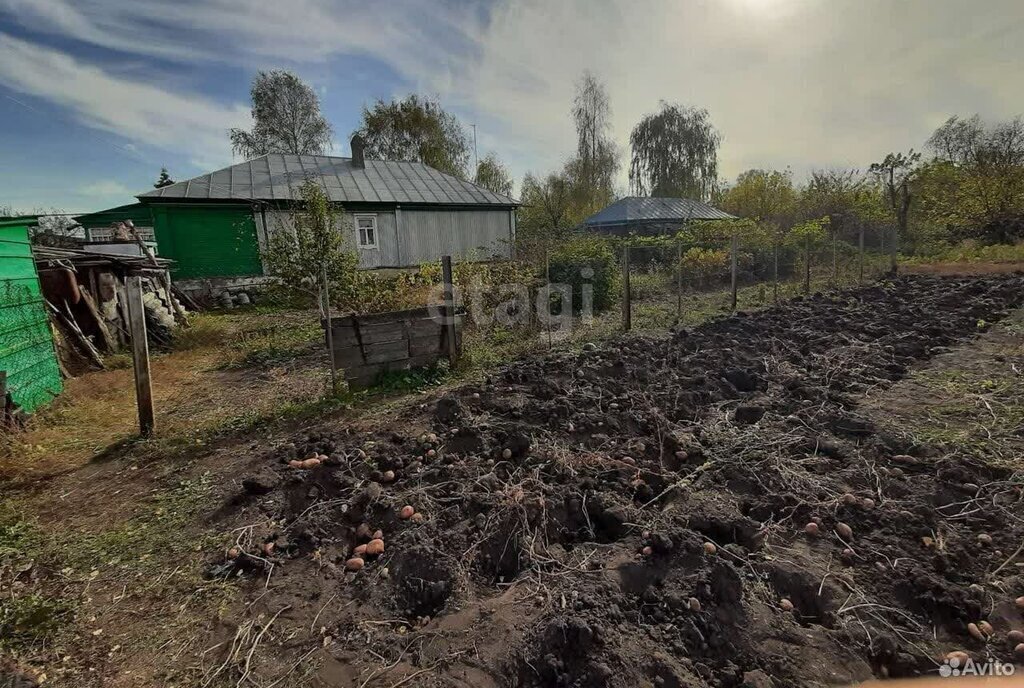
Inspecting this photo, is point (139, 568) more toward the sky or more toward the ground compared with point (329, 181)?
more toward the ground

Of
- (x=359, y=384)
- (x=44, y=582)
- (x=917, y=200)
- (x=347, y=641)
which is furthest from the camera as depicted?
(x=917, y=200)

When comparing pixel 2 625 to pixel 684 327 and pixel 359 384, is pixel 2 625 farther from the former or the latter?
pixel 684 327

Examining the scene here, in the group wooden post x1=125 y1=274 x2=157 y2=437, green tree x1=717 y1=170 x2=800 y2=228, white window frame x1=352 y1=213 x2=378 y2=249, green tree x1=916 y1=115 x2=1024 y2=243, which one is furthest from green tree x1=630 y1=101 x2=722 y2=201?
wooden post x1=125 y1=274 x2=157 y2=437

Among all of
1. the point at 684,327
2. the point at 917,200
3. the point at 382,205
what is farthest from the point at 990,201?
the point at 382,205

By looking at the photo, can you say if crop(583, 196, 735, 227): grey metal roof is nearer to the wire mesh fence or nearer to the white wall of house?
the wire mesh fence

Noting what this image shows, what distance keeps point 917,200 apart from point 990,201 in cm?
300

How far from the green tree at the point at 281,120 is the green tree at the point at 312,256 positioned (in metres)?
24.0

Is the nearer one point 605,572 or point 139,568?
point 605,572

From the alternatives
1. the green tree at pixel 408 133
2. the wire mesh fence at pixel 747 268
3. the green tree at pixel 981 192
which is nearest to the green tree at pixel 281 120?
the green tree at pixel 408 133

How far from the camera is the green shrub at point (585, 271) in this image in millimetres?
11734

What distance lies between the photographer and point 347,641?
2.29 m

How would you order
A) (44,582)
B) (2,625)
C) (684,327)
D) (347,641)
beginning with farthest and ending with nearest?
(684,327), (44,582), (2,625), (347,641)

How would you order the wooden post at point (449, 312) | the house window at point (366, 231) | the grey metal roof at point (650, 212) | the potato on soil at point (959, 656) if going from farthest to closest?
1. the grey metal roof at point (650, 212)
2. the house window at point (366, 231)
3. the wooden post at point (449, 312)
4. the potato on soil at point (959, 656)

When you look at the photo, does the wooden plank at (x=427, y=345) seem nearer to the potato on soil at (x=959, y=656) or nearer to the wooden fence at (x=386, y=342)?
the wooden fence at (x=386, y=342)
